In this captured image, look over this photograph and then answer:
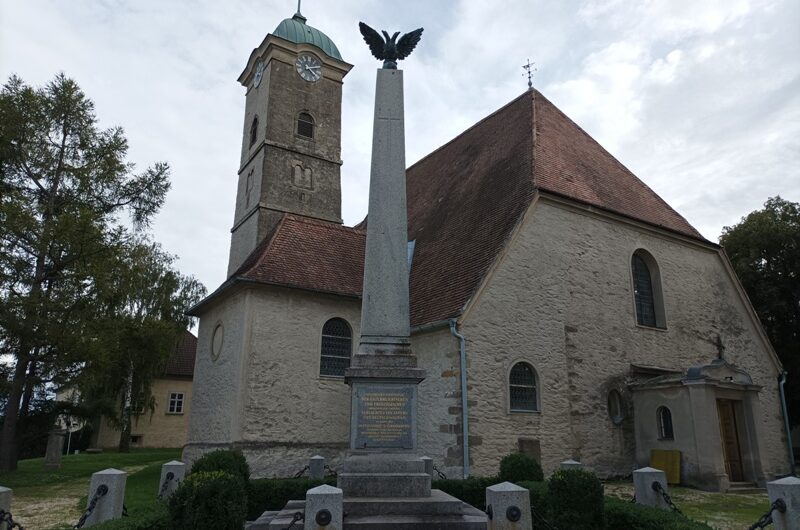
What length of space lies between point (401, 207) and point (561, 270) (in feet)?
22.4

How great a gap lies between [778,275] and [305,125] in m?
18.6

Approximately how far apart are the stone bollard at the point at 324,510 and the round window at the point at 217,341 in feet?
34.6

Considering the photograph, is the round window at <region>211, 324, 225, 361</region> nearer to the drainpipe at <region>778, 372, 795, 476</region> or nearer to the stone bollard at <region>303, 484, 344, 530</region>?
the stone bollard at <region>303, 484, 344, 530</region>

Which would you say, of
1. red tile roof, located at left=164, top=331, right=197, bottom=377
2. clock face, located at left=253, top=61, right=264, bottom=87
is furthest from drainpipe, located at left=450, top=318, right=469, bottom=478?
red tile roof, located at left=164, top=331, right=197, bottom=377

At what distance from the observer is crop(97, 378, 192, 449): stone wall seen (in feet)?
98.3

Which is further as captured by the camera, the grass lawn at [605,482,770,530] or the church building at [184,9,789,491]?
the church building at [184,9,789,491]

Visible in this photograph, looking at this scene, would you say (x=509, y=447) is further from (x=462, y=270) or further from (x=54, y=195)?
(x=54, y=195)

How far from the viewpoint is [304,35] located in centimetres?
2331

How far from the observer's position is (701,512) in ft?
31.1

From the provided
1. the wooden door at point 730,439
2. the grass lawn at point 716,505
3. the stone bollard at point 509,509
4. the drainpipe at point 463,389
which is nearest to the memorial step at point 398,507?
the stone bollard at point 509,509

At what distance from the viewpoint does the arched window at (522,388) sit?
41.4 ft

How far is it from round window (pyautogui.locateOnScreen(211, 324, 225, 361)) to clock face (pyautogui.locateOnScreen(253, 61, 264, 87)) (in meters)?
11.5

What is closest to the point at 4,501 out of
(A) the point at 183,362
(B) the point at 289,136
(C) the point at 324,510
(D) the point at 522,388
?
(C) the point at 324,510

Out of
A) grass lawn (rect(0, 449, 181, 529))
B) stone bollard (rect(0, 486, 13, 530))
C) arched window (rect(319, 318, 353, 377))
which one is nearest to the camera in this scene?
stone bollard (rect(0, 486, 13, 530))
